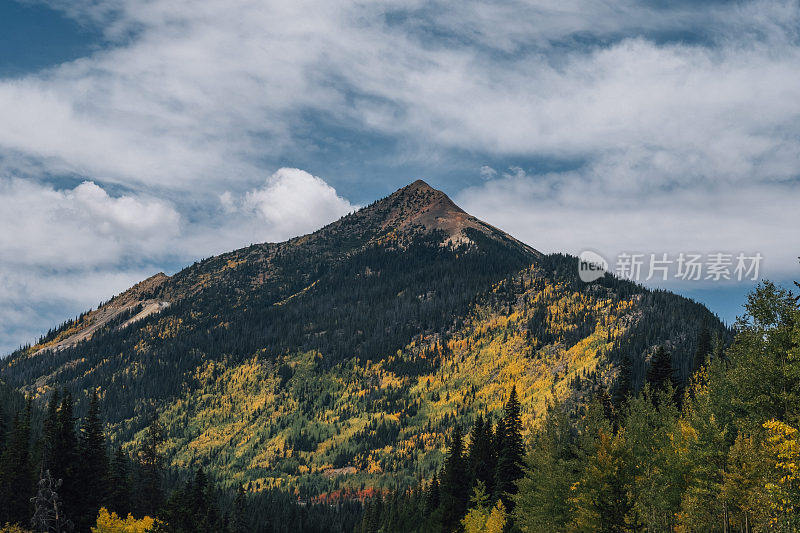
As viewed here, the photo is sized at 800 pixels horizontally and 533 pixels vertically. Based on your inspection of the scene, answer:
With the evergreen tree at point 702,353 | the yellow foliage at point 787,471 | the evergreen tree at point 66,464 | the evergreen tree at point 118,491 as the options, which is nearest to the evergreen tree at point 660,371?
the evergreen tree at point 702,353

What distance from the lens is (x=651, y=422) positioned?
6950 cm

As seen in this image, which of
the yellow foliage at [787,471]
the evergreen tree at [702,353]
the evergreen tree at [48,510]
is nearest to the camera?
the yellow foliage at [787,471]

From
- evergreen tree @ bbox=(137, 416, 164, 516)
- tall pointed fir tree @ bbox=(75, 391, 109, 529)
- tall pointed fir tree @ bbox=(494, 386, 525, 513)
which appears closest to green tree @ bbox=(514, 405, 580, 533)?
tall pointed fir tree @ bbox=(494, 386, 525, 513)

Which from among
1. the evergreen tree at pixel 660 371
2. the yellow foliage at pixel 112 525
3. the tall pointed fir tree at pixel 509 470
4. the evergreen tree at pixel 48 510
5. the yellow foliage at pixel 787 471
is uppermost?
the evergreen tree at pixel 660 371

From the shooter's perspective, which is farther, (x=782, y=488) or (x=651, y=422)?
(x=651, y=422)

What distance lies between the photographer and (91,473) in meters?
83.4

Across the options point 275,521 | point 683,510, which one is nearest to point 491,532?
point 683,510

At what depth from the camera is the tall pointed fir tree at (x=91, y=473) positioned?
81.8 metres

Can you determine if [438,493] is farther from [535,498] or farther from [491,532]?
[535,498]

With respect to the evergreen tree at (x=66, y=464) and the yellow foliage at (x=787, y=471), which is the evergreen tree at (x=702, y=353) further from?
the evergreen tree at (x=66, y=464)

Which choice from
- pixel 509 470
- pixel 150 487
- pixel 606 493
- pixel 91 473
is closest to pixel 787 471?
pixel 606 493

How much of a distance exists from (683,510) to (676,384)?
56149 millimetres

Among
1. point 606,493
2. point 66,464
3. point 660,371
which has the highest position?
point 660,371

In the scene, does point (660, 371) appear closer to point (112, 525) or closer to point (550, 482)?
point (550, 482)
